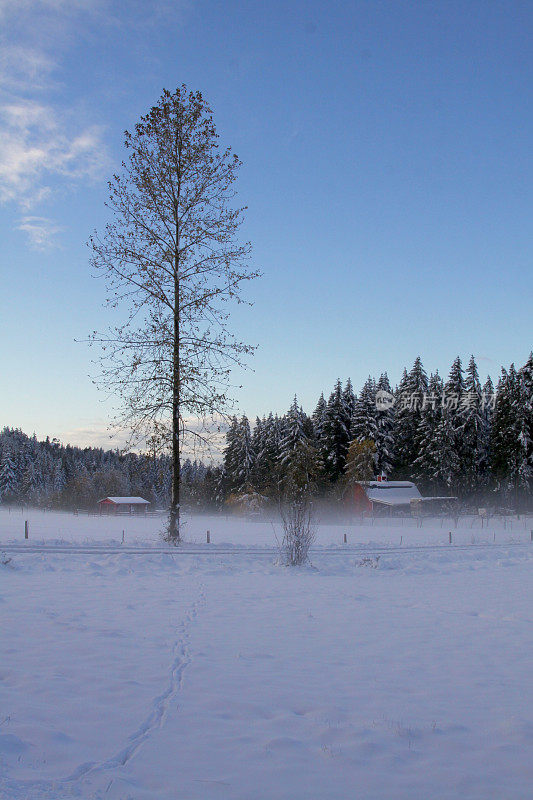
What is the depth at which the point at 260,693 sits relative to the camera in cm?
613

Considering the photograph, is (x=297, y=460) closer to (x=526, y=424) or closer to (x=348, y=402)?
(x=348, y=402)

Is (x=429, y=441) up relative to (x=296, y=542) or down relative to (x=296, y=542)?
up

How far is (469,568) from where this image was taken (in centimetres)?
2005

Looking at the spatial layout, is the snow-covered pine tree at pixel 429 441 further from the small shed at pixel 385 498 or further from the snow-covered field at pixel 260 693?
the snow-covered field at pixel 260 693

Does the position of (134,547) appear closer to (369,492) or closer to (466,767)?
(466,767)

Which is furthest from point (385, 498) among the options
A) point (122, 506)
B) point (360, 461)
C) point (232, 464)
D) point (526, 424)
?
point (122, 506)

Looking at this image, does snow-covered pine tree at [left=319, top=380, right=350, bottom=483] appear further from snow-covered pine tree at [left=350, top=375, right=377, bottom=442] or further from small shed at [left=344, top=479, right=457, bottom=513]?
small shed at [left=344, top=479, right=457, bottom=513]

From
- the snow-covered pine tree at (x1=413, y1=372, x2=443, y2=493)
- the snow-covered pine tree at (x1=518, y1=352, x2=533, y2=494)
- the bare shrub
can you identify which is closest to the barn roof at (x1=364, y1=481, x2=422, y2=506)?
the snow-covered pine tree at (x1=413, y1=372, x2=443, y2=493)

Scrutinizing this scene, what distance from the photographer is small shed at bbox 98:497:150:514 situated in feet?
280

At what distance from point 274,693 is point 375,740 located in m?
1.50

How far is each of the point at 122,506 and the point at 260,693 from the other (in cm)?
8512

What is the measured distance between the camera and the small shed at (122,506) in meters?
85.4

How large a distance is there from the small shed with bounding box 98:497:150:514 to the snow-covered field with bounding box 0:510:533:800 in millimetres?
74454

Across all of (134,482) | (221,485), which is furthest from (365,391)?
(134,482)
